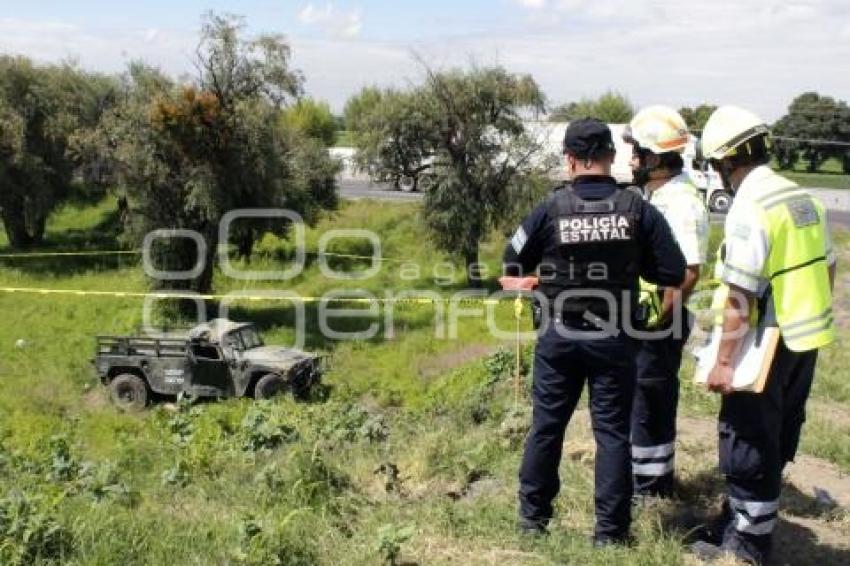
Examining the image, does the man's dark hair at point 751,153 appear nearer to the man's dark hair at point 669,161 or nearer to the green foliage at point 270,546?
the man's dark hair at point 669,161

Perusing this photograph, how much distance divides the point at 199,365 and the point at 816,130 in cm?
4566

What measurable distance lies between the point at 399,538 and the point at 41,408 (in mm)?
12116

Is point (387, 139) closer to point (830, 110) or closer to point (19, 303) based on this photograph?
point (19, 303)

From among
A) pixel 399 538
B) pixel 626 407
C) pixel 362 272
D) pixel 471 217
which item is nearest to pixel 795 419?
pixel 626 407

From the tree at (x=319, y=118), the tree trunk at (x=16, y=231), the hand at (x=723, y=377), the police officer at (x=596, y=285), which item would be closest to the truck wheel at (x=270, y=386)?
the police officer at (x=596, y=285)

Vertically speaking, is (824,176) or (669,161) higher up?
(669,161)

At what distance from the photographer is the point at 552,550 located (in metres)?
3.64

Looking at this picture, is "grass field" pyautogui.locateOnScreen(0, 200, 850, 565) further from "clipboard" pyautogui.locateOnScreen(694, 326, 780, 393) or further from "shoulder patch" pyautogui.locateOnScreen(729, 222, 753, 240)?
"shoulder patch" pyautogui.locateOnScreen(729, 222, 753, 240)

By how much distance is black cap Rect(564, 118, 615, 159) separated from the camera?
359 cm

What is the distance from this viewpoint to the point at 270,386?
559 inches

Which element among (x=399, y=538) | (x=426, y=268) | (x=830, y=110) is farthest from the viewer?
(x=830, y=110)

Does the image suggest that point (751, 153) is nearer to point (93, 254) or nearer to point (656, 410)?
point (656, 410)

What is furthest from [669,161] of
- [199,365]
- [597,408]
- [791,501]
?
[199,365]

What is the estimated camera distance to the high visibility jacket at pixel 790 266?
337 cm
